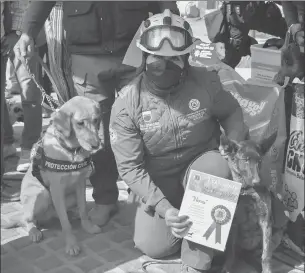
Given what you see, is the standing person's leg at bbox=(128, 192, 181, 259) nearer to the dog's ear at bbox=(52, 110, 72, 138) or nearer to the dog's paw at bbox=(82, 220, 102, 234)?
the dog's paw at bbox=(82, 220, 102, 234)

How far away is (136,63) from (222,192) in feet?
3.21

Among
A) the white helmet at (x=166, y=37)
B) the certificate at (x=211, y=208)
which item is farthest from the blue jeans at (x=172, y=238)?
the white helmet at (x=166, y=37)

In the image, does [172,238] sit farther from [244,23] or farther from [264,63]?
[244,23]

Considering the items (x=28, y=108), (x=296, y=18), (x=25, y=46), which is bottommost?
(x=28, y=108)

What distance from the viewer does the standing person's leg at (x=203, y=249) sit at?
2674 mm

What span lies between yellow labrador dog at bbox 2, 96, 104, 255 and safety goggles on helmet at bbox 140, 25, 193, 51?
0.61 metres

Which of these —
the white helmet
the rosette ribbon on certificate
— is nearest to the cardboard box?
the white helmet

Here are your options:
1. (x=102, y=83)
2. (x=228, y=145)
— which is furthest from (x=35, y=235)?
(x=228, y=145)

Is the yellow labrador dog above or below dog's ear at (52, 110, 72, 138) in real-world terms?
below

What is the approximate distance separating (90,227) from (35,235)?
400 millimetres

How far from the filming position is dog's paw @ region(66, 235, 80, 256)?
312cm

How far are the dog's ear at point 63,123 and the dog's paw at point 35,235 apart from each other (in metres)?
0.75

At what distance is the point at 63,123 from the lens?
3.03 metres

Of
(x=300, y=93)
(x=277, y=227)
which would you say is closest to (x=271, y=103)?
(x=300, y=93)
